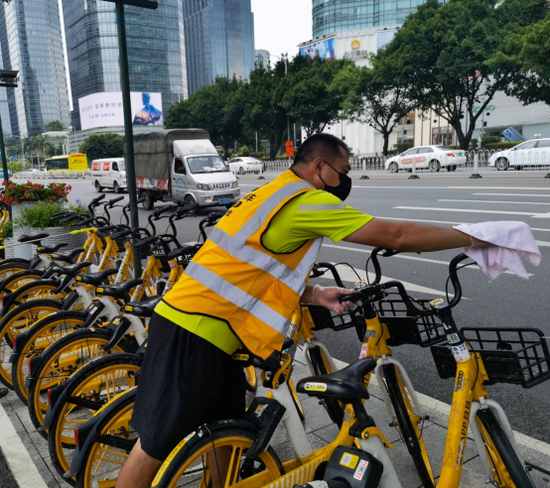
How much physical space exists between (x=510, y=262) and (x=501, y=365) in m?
0.52

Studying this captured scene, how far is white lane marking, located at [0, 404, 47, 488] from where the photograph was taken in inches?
112

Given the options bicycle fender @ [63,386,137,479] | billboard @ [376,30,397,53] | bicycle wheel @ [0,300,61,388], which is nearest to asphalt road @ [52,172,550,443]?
bicycle fender @ [63,386,137,479]

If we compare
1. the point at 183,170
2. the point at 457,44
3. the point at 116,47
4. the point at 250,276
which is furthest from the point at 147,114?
the point at 250,276

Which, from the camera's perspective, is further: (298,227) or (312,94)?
(312,94)

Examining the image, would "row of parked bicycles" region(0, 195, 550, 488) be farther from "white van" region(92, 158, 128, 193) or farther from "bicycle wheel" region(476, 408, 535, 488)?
"white van" region(92, 158, 128, 193)

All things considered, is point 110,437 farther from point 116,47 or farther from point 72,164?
point 116,47

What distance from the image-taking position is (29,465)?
A: 300 cm

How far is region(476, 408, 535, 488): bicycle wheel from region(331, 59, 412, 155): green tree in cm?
3188

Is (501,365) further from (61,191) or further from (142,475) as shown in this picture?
(61,191)

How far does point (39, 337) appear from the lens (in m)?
3.57

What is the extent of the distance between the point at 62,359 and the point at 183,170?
572 inches

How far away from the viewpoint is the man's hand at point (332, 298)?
228 centimetres

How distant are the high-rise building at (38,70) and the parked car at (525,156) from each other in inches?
4325

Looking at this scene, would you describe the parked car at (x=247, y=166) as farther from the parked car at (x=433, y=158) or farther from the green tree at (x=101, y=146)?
the green tree at (x=101, y=146)
